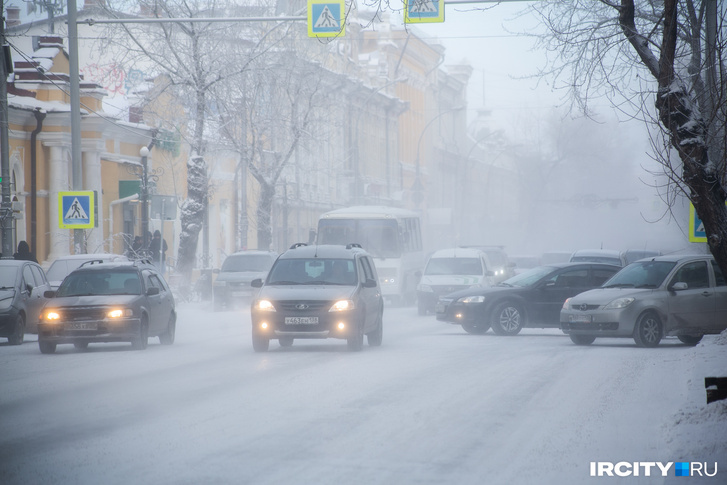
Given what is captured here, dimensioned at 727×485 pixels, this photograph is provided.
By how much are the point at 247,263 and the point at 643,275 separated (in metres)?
17.2

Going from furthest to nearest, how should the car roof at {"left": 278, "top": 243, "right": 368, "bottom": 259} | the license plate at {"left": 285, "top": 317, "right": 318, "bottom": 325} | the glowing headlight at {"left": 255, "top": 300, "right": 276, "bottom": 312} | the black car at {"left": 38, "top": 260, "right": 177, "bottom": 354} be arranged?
the car roof at {"left": 278, "top": 243, "right": 368, "bottom": 259}, the black car at {"left": 38, "top": 260, "right": 177, "bottom": 354}, the glowing headlight at {"left": 255, "top": 300, "right": 276, "bottom": 312}, the license plate at {"left": 285, "top": 317, "right": 318, "bottom": 325}

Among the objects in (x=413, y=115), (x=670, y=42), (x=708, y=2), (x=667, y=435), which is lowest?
(x=667, y=435)

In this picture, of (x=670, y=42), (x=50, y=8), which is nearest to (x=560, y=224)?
(x=50, y=8)

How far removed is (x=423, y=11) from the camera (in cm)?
1812

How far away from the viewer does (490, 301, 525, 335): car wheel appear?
23672 millimetres

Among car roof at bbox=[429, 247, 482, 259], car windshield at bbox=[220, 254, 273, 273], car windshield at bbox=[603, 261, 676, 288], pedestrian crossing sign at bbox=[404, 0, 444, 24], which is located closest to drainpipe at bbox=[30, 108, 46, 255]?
car windshield at bbox=[220, 254, 273, 273]

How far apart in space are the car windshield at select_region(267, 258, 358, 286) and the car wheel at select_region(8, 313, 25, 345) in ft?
16.8

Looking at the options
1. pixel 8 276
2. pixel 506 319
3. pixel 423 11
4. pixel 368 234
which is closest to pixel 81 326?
pixel 8 276

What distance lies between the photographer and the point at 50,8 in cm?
4806

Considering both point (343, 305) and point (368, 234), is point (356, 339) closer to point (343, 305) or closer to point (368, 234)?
point (343, 305)

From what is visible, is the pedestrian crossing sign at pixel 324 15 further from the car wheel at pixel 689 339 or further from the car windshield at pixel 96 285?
the car wheel at pixel 689 339

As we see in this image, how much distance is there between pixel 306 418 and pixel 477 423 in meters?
1.55

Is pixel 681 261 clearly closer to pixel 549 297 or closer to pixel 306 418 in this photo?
pixel 549 297

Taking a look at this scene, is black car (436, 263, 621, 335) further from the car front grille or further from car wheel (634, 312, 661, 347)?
the car front grille
